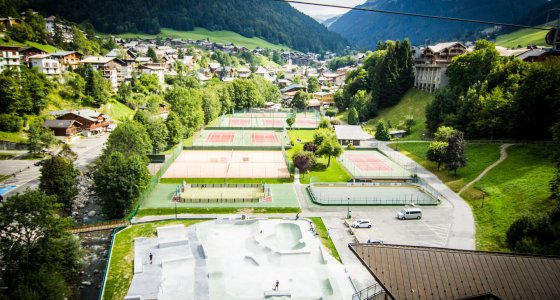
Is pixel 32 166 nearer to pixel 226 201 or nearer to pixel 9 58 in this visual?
pixel 226 201

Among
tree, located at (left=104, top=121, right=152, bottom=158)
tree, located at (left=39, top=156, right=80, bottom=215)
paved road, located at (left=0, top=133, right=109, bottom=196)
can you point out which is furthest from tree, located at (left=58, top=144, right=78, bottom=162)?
tree, located at (left=39, top=156, right=80, bottom=215)

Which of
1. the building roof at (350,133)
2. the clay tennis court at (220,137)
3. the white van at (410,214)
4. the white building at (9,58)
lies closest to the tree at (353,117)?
the building roof at (350,133)

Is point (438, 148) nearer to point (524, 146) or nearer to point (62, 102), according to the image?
point (524, 146)

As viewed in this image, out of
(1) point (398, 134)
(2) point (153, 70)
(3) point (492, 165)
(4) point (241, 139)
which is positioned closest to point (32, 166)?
(4) point (241, 139)

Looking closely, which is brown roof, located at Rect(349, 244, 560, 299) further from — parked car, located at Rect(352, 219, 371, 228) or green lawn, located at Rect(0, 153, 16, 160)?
green lawn, located at Rect(0, 153, 16, 160)

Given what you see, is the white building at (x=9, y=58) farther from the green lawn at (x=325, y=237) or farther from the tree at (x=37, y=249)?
the green lawn at (x=325, y=237)

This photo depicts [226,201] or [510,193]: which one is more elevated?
[510,193]
